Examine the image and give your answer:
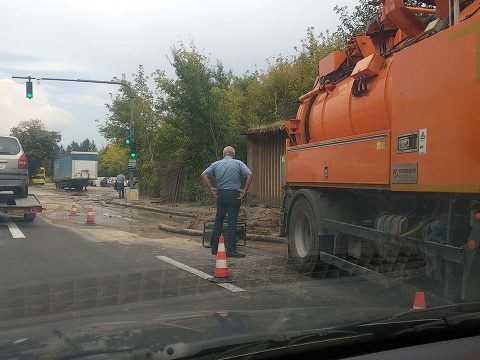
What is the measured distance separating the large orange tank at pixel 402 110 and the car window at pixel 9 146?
895 cm

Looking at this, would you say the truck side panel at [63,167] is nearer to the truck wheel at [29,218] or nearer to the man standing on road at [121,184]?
the man standing on road at [121,184]

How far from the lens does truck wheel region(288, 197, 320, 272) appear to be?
764 cm

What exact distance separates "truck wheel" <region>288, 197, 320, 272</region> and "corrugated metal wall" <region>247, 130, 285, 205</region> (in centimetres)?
1063

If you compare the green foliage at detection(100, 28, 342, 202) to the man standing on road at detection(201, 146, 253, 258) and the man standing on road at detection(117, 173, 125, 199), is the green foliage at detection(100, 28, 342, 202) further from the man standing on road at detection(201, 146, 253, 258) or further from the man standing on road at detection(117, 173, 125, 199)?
the man standing on road at detection(201, 146, 253, 258)

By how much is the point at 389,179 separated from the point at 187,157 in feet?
63.6

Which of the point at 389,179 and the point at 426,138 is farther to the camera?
the point at 389,179

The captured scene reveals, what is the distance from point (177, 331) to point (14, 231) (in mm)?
11406

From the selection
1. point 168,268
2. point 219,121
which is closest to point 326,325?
point 168,268

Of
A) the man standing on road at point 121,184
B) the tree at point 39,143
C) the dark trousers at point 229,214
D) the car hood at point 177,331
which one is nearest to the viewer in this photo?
the car hood at point 177,331

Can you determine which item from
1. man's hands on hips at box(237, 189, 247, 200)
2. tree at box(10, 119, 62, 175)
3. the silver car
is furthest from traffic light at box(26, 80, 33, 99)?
tree at box(10, 119, 62, 175)

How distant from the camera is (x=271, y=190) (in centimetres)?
1998

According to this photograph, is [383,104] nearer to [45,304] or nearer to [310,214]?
[310,214]

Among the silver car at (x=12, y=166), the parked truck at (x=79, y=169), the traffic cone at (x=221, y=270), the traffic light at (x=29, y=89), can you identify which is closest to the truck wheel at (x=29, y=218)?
the silver car at (x=12, y=166)

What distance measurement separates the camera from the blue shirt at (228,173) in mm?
9555
